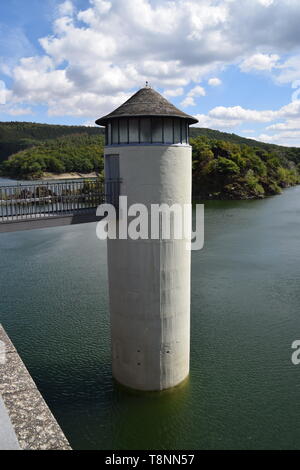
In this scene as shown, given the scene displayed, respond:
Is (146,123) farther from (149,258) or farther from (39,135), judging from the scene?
(39,135)

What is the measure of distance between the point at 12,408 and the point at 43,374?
20.6ft

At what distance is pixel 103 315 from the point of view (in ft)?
56.4

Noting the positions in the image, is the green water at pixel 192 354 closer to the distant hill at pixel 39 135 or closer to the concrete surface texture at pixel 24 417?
the concrete surface texture at pixel 24 417

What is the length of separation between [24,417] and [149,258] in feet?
16.6

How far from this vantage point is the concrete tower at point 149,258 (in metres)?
10.1

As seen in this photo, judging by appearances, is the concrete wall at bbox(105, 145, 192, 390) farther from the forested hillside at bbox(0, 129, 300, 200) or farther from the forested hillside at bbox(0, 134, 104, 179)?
the forested hillside at bbox(0, 134, 104, 179)

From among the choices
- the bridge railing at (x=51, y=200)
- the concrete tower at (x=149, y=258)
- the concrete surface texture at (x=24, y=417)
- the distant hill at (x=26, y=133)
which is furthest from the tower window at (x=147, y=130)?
the distant hill at (x=26, y=133)

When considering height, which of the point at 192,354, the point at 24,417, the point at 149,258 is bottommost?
the point at 192,354

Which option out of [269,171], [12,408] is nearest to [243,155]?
[269,171]

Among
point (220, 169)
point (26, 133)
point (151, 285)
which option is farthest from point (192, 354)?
point (26, 133)

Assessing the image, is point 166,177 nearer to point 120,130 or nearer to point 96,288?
point 120,130

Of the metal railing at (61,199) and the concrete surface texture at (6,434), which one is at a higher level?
the metal railing at (61,199)

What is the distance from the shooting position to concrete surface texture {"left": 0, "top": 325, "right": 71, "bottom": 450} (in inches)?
233

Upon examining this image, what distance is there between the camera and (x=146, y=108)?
1012cm
